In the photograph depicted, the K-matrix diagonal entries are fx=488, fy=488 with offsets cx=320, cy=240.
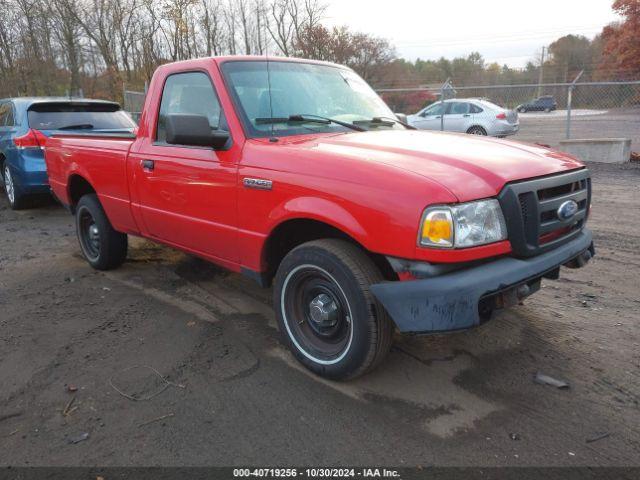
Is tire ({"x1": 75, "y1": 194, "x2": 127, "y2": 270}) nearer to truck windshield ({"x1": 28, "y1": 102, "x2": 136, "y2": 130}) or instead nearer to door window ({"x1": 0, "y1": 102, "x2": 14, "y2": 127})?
truck windshield ({"x1": 28, "y1": 102, "x2": 136, "y2": 130})

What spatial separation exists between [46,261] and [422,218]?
15.3ft

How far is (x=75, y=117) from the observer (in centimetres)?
753

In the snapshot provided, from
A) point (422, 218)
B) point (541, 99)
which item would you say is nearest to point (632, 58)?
point (541, 99)

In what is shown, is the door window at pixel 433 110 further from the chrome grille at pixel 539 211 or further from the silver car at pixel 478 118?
the chrome grille at pixel 539 211

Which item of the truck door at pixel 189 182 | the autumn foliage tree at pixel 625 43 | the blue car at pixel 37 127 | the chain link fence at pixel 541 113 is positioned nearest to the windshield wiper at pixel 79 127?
the blue car at pixel 37 127

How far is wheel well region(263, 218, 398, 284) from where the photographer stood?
108 inches

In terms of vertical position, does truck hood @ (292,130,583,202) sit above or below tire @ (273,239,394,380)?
above

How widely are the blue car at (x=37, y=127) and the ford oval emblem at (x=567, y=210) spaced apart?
21.0 feet

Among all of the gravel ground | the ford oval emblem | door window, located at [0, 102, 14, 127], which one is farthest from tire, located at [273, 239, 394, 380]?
the gravel ground

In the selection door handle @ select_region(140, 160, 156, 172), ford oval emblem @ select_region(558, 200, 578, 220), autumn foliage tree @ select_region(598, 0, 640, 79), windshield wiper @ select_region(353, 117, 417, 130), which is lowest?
ford oval emblem @ select_region(558, 200, 578, 220)

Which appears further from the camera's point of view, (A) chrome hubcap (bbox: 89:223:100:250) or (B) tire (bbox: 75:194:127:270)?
(A) chrome hubcap (bbox: 89:223:100:250)

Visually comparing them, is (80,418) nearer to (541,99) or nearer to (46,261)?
(46,261)

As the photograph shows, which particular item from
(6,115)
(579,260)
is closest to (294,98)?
(579,260)

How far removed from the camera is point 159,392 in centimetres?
285
